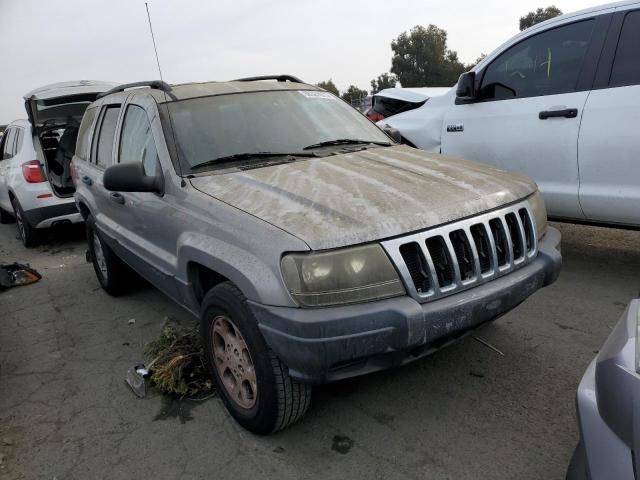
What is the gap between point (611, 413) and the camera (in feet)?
4.55

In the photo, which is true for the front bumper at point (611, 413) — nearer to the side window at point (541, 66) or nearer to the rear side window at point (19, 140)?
the side window at point (541, 66)

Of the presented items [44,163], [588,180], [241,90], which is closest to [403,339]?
[241,90]

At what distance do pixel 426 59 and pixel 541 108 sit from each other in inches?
1906

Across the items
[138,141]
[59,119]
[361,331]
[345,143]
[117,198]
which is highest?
[59,119]

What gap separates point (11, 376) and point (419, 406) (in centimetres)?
266

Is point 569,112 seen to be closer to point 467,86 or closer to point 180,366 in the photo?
point 467,86

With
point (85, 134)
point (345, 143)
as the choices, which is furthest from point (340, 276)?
point (85, 134)

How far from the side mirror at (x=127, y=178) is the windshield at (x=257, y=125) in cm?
24

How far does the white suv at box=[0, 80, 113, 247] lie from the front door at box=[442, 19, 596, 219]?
15.8ft

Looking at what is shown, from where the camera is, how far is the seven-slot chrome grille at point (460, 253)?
217 centimetres

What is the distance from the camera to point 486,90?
463 cm

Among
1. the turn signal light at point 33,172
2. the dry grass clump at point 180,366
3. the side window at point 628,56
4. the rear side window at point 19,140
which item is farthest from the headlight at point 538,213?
the rear side window at point 19,140

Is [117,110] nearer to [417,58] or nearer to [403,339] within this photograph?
[403,339]

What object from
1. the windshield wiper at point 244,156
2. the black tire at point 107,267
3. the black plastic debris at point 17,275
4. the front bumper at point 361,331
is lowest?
the black plastic debris at point 17,275
